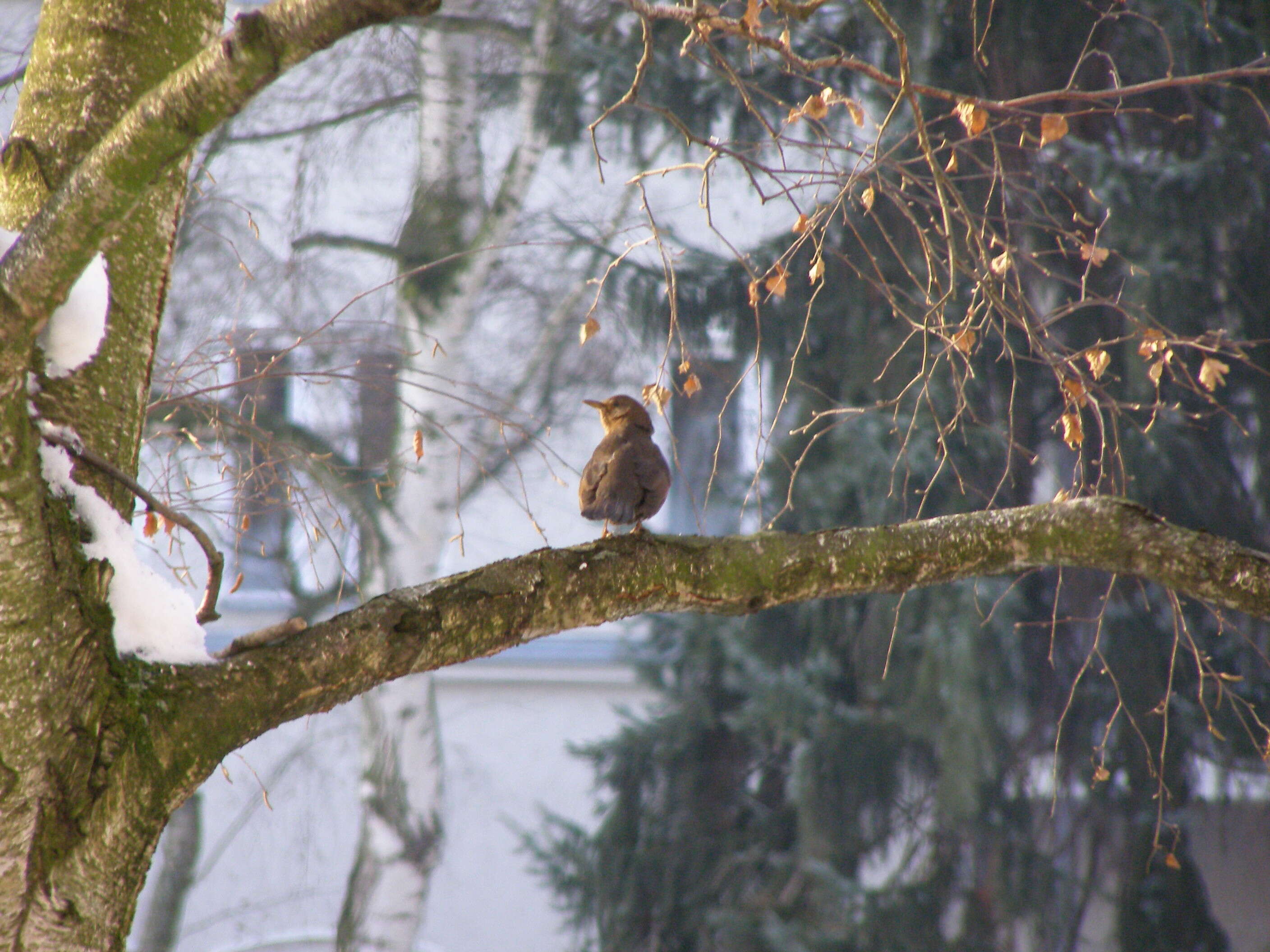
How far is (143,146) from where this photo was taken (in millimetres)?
1056

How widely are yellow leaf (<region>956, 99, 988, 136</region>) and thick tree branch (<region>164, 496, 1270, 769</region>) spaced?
57cm

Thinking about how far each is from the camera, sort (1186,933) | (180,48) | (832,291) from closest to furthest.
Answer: (180,48), (1186,933), (832,291)

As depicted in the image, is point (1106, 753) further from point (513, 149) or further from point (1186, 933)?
point (513, 149)

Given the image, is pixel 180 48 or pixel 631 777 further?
pixel 631 777

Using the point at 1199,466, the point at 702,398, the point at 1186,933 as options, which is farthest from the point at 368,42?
the point at 1186,933

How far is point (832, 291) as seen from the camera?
15.3ft

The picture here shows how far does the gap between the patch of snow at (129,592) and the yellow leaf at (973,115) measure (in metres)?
1.22

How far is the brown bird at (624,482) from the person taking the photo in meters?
2.15

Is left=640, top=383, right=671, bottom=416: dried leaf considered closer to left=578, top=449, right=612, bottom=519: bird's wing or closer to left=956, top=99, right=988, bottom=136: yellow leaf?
left=578, top=449, right=612, bottom=519: bird's wing

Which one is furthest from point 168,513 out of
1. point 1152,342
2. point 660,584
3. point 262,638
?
point 1152,342

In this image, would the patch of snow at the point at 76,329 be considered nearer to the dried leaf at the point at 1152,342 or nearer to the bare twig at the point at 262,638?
the bare twig at the point at 262,638

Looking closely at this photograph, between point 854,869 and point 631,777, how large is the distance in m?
1.01

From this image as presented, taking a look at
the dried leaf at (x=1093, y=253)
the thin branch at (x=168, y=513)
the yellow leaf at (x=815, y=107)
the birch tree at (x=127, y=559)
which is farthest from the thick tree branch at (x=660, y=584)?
the yellow leaf at (x=815, y=107)

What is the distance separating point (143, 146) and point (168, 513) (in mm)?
369
